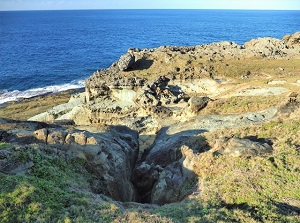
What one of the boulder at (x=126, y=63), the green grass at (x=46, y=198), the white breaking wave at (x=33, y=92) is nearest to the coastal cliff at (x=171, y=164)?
the green grass at (x=46, y=198)

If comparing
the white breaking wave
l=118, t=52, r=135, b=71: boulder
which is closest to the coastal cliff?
l=118, t=52, r=135, b=71: boulder

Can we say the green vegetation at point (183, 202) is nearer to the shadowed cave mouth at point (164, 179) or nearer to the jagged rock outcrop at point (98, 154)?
the jagged rock outcrop at point (98, 154)

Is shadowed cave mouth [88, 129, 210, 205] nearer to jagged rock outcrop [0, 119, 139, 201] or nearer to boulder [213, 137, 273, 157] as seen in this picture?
jagged rock outcrop [0, 119, 139, 201]

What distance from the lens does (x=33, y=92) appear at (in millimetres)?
68375

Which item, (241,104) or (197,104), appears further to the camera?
(197,104)

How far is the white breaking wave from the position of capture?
64919mm

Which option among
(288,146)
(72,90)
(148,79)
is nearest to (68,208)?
(288,146)

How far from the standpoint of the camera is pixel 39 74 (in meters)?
80.4

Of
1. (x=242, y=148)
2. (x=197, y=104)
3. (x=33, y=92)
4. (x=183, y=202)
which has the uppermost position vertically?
(x=242, y=148)

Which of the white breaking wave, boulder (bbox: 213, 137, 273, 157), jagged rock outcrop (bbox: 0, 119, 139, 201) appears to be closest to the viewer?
boulder (bbox: 213, 137, 273, 157)

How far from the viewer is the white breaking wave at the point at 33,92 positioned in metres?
64.9

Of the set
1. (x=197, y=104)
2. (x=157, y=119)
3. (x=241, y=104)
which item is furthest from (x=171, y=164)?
(x=157, y=119)

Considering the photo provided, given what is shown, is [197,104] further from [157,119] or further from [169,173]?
[169,173]

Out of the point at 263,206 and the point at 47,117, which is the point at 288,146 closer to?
the point at 263,206
